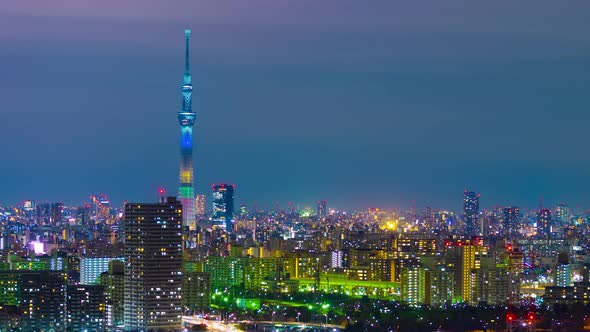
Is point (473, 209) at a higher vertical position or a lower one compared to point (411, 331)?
higher

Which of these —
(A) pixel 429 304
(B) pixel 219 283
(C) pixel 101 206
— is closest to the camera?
(A) pixel 429 304

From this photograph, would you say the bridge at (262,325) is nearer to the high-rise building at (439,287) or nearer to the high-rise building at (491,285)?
the high-rise building at (439,287)

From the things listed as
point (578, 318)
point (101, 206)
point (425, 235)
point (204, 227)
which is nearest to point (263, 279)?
point (425, 235)

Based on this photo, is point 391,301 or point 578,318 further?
point 391,301

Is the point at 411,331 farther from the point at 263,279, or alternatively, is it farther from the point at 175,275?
the point at 263,279

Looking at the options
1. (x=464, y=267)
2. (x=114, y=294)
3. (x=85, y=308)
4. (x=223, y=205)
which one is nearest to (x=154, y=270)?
(x=85, y=308)

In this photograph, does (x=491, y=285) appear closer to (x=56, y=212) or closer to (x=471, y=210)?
(x=471, y=210)
